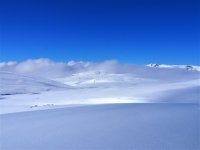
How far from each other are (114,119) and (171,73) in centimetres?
8554

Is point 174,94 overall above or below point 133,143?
above

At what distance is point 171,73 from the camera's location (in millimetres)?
89062

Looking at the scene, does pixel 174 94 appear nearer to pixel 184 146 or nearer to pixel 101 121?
pixel 101 121

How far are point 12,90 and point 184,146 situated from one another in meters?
20.2

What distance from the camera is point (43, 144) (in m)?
4.27

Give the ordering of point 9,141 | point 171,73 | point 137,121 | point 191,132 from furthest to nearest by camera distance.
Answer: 1. point 171,73
2. point 137,121
3. point 191,132
4. point 9,141

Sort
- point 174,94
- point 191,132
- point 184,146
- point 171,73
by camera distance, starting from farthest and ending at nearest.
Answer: point 171,73 < point 174,94 < point 191,132 < point 184,146

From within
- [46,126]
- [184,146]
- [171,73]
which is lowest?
[184,146]

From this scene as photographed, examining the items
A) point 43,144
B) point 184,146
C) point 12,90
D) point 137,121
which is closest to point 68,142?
point 43,144

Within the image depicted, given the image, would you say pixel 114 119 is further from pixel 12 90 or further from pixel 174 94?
pixel 12 90

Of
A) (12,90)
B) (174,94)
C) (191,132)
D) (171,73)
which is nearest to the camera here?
(191,132)

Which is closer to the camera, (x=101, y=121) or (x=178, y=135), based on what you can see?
(x=178, y=135)

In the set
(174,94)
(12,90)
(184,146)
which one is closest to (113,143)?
(184,146)

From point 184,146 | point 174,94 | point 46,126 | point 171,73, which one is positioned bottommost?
point 184,146
